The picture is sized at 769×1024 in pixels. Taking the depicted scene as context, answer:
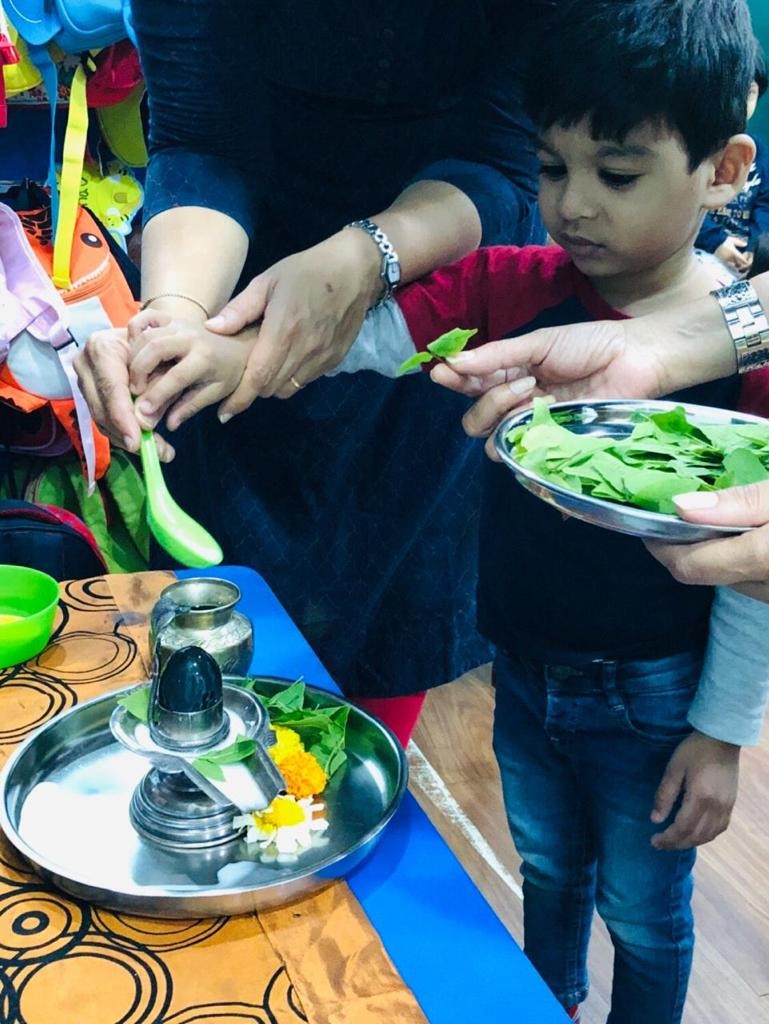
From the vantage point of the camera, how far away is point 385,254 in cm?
102

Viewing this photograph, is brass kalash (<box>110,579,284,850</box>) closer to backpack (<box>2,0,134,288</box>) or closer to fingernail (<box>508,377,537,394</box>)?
Result: fingernail (<box>508,377,537,394</box>)

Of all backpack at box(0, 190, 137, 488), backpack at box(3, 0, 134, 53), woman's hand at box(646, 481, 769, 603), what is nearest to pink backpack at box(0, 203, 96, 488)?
backpack at box(0, 190, 137, 488)

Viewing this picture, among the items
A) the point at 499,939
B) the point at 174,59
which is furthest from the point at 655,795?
the point at 174,59

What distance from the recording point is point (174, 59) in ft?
3.49

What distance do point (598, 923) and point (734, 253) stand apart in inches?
55.9

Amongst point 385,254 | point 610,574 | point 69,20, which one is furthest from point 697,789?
point 69,20

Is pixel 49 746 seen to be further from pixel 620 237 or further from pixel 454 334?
pixel 620 237

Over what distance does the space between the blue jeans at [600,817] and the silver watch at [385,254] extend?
396 millimetres

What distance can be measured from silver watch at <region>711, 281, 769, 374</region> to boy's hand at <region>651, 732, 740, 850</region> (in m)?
0.33

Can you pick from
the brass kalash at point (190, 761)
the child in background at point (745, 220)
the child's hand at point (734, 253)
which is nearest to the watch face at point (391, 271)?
the brass kalash at point (190, 761)

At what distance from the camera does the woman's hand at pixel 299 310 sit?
98 centimetres

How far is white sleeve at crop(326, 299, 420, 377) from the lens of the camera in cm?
106

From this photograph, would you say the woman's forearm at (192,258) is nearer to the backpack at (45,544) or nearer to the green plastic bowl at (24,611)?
the green plastic bowl at (24,611)

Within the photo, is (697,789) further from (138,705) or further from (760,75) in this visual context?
(760,75)
